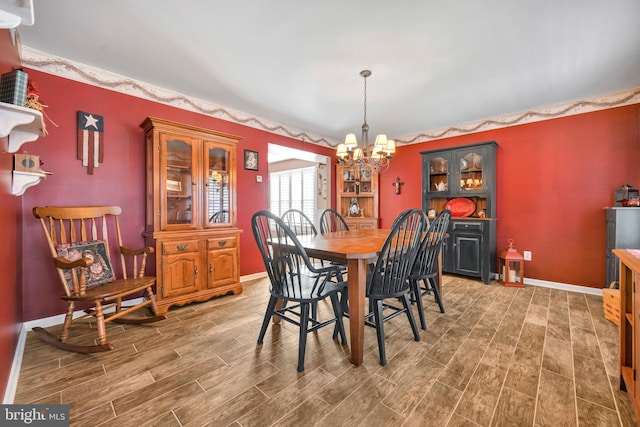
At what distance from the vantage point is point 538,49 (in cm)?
227

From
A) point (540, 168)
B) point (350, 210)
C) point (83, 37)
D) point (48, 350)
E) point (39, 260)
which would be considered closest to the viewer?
point (48, 350)

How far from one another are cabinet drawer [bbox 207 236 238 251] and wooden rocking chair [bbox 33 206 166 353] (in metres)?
0.65

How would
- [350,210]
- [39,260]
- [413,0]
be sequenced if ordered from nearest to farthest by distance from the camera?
[413,0] → [39,260] → [350,210]

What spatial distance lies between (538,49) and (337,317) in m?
2.84

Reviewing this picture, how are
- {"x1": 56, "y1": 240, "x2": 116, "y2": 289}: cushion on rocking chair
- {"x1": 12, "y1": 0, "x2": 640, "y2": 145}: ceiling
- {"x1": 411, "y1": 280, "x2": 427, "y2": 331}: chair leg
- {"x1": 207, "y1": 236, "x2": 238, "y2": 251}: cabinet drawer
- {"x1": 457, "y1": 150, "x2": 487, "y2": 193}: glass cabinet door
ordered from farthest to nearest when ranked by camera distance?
{"x1": 457, "y1": 150, "x2": 487, "y2": 193}: glass cabinet door → {"x1": 207, "y1": 236, "x2": 238, "y2": 251}: cabinet drawer → {"x1": 411, "y1": 280, "x2": 427, "y2": 331}: chair leg → {"x1": 56, "y1": 240, "x2": 116, "y2": 289}: cushion on rocking chair → {"x1": 12, "y1": 0, "x2": 640, "y2": 145}: ceiling

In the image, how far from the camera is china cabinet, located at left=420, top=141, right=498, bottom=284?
148 inches

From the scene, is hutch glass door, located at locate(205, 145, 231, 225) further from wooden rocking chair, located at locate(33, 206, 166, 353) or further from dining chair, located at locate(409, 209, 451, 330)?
dining chair, located at locate(409, 209, 451, 330)

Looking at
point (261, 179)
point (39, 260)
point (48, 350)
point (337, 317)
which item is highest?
point (261, 179)

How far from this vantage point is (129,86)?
284 cm

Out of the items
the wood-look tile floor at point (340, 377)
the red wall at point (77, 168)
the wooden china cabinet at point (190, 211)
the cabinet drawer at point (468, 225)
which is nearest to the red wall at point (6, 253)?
the wood-look tile floor at point (340, 377)

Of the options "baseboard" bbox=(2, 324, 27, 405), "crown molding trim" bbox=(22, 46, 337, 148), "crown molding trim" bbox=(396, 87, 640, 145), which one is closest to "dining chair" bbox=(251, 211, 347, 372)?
"baseboard" bbox=(2, 324, 27, 405)

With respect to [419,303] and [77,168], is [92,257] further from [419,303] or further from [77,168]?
[419,303]

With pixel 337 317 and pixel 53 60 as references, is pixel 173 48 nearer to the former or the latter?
pixel 53 60

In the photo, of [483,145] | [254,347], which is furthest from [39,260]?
[483,145]
